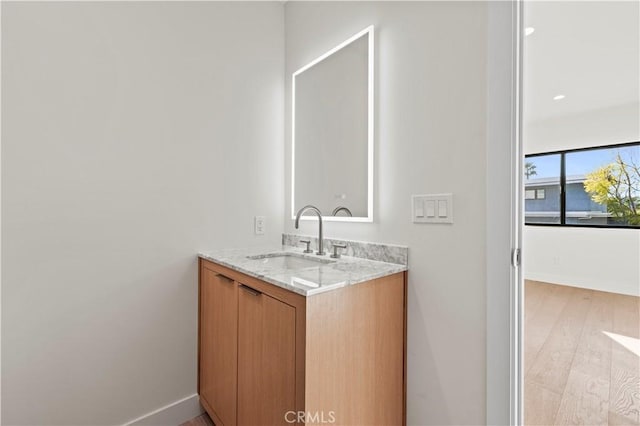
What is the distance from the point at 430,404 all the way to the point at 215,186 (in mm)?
1487

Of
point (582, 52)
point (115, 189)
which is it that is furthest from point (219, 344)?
point (582, 52)

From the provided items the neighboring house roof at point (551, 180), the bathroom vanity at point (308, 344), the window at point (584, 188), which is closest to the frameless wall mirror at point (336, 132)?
the bathroom vanity at point (308, 344)

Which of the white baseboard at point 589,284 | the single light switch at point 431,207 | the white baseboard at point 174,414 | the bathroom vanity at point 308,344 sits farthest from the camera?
the white baseboard at point 589,284

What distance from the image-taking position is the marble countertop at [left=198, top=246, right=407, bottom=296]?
939 mm

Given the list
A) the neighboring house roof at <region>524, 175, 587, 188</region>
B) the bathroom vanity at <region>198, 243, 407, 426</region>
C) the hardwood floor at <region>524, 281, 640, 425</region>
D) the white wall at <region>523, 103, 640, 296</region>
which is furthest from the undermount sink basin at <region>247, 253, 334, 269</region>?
the white wall at <region>523, 103, 640, 296</region>

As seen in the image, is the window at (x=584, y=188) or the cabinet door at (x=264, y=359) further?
the window at (x=584, y=188)

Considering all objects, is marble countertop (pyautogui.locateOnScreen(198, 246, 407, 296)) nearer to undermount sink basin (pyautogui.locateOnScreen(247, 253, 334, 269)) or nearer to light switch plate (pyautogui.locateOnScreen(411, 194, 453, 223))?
undermount sink basin (pyautogui.locateOnScreen(247, 253, 334, 269))

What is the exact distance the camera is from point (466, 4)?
Answer: 42.1 inches

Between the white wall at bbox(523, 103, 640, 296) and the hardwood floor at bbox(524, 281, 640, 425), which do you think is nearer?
the hardwood floor at bbox(524, 281, 640, 425)

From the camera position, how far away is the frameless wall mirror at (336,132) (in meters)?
1.44

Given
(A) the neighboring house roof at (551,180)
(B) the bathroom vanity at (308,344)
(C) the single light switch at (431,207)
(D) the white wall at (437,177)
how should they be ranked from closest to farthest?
(B) the bathroom vanity at (308,344)
(D) the white wall at (437,177)
(C) the single light switch at (431,207)
(A) the neighboring house roof at (551,180)

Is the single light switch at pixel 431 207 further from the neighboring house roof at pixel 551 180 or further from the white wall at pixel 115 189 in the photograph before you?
the neighboring house roof at pixel 551 180

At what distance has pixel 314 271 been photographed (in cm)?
116

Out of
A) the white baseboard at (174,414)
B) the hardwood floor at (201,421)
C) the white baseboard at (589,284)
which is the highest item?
the white baseboard at (589,284)
